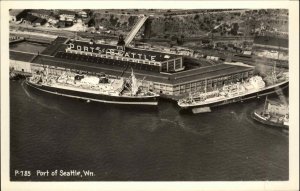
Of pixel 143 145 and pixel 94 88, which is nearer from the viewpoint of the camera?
pixel 143 145

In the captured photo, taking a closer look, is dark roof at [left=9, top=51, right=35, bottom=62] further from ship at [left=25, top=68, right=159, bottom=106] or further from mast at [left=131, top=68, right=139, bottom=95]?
mast at [left=131, top=68, right=139, bottom=95]

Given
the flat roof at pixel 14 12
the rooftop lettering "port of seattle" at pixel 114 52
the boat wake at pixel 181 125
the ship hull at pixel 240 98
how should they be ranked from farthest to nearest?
the rooftop lettering "port of seattle" at pixel 114 52 → the ship hull at pixel 240 98 → the boat wake at pixel 181 125 → the flat roof at pixel 14 12

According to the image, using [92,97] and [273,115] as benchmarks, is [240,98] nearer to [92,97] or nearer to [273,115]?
[273,115]

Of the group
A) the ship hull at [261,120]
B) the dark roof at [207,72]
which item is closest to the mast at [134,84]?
the dark roof at [207,72]

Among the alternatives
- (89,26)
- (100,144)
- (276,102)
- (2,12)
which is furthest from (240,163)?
(2,12)

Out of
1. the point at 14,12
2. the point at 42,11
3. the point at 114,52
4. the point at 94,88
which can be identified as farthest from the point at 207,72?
the point at 14,12

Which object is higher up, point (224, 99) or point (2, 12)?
point (2, 12)

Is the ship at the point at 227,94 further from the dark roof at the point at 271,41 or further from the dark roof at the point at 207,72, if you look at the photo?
the dark roof at the point at 271,41
